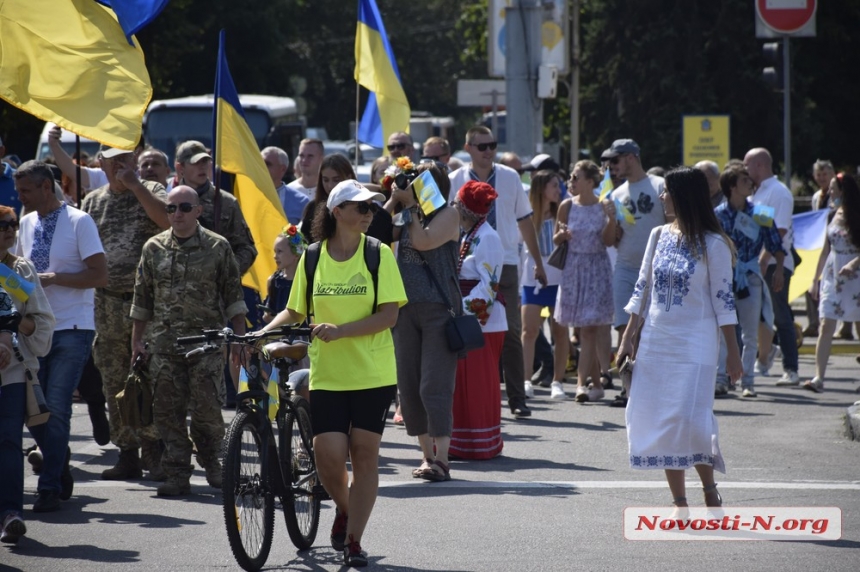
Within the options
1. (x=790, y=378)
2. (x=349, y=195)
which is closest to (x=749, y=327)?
(x=790, y=378)

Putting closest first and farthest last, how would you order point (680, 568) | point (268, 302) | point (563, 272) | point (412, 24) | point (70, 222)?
point (680, 568) → point (70, 222) → point (268, 302) → point (563, 272) → point (412, 24)

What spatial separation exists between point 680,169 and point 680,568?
2239mm

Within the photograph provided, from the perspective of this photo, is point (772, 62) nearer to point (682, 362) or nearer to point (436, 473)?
point (436, 473)

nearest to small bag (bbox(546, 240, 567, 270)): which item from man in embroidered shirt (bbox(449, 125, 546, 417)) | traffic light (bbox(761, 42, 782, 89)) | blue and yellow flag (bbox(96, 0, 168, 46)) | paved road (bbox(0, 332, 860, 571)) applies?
man in embroidered shirt (bbox(449, 125, 546, 417))

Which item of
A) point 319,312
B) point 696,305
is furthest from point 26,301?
point 696,305

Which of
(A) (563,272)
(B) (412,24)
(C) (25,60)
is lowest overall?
(A) (563,272)

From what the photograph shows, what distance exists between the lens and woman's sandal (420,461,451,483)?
346 inches

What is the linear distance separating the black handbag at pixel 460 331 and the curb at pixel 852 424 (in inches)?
132

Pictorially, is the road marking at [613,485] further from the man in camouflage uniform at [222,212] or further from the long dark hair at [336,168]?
the long dark hair at [336,168]

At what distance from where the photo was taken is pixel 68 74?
7.84 meters

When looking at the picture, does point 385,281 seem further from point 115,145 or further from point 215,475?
point 215,475

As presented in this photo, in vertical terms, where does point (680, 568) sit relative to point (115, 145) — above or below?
below

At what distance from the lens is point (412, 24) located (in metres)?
67.7

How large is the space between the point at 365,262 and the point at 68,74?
89.6 inches
